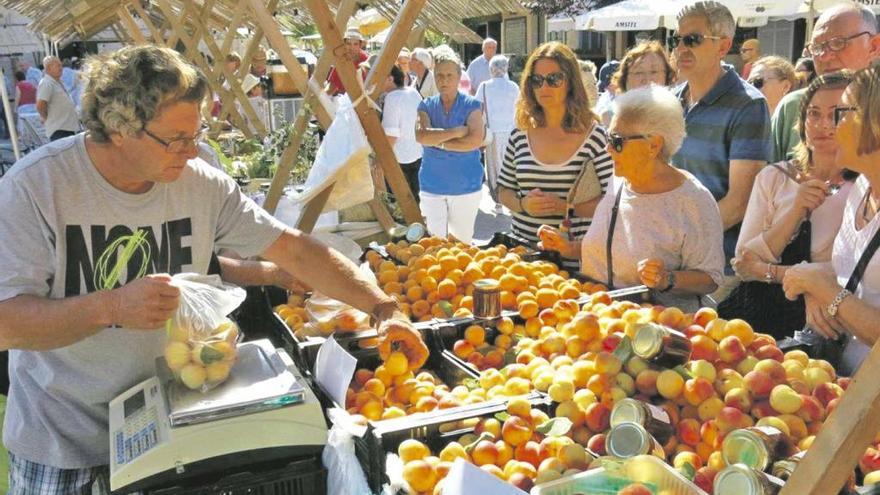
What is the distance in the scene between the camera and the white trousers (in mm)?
5449

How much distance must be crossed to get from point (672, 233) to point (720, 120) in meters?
0.83

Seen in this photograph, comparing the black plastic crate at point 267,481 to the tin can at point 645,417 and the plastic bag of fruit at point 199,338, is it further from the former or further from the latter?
the tin can at point 645,417

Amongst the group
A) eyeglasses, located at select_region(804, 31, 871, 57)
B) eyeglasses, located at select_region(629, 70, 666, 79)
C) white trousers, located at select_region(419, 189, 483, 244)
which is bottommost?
white trousers, located at select_region(419, 189, 483, 244)

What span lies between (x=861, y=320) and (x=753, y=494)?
0.88m

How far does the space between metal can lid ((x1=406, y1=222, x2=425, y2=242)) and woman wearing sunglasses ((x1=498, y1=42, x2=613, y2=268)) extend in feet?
1.48

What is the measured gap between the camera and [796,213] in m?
2.63

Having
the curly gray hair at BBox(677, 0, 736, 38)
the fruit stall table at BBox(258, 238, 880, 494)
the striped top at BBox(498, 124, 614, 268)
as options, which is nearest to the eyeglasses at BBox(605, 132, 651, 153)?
the fruit stall table at BBox(258, 238, 880, 494)

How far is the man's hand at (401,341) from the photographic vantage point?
7.40 feet

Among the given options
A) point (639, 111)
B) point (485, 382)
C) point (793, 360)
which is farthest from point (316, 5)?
point (793, 360)

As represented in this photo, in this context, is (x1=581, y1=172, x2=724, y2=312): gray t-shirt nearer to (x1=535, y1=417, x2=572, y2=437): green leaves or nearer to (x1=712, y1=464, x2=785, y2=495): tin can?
(x1=535, y1=417, x2=572, y2=437): green leaves

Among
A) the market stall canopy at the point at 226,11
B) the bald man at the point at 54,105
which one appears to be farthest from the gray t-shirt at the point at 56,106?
the market stall canopy at the point at 226,11

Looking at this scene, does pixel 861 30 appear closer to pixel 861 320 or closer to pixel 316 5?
pixel 861 320

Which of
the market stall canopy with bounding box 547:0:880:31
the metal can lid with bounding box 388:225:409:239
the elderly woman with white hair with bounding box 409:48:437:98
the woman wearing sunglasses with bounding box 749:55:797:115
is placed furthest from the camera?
the market stall canopy with bounding box 547:0:880:31

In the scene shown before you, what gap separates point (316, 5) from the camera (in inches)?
141
